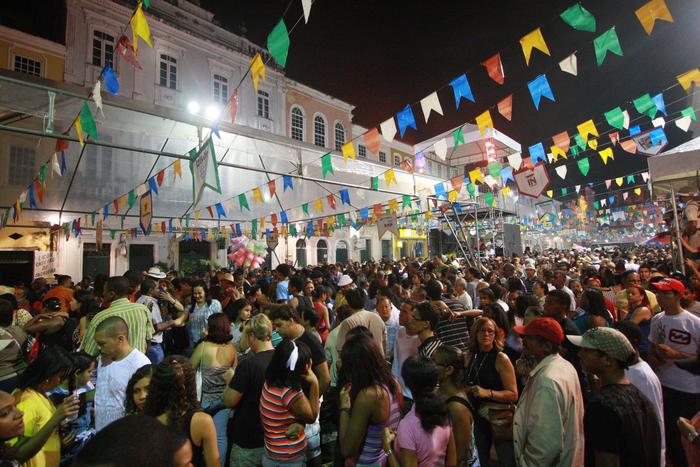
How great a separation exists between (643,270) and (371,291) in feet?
20.2

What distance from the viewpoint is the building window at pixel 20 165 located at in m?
13.4

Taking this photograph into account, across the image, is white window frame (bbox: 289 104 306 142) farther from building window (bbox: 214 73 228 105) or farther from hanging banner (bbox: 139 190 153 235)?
hanging banner (bbox: 139 190 153 235)

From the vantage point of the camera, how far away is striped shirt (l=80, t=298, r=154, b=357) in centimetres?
365

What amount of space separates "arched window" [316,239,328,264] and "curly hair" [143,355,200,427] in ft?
81.1

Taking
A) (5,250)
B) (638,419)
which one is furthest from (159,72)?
(638,419)

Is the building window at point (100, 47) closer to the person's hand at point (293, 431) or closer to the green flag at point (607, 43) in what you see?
the green flag at point (607, 43)

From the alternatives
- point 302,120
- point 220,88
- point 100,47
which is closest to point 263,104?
point 220,88

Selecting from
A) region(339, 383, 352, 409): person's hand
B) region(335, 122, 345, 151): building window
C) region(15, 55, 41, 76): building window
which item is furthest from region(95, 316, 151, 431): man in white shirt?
region(335, 122, 345, 151): building window

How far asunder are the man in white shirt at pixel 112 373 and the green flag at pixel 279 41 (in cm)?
322

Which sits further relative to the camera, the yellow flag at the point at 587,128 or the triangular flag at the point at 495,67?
the yellow flag at the point at 587,128

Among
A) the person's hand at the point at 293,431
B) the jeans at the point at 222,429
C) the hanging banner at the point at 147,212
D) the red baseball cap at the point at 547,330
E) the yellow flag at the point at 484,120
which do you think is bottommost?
the jeans at the point at 222,429

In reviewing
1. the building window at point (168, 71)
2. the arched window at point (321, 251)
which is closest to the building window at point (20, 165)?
the building window at point (168, 71)

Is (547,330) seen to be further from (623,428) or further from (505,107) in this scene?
(505,107)

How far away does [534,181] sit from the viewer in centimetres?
920
